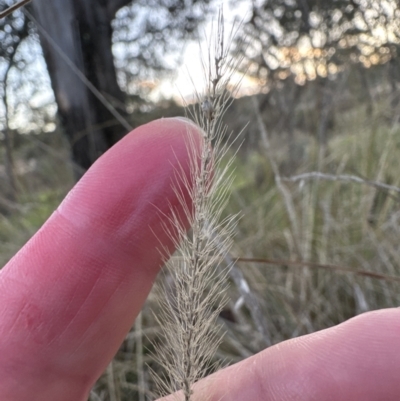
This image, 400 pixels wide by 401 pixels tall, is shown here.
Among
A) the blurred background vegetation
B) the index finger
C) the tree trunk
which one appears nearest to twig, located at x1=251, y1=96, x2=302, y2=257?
the blurred background vegetation

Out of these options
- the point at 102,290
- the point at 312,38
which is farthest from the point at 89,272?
the point at 312,38

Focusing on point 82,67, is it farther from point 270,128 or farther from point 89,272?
point 270,128

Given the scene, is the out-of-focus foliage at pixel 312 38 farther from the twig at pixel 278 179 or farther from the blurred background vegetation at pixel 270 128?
the twig at pixel 278 179

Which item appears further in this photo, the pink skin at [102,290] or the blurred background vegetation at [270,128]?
the blurred background vegetation at [270,128]

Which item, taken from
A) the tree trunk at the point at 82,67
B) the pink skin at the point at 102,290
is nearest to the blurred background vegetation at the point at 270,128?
the tree trunk at the point at 82,67

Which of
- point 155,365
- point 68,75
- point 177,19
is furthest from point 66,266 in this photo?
point 177,19

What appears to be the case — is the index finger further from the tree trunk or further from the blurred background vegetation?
the tree trunk
